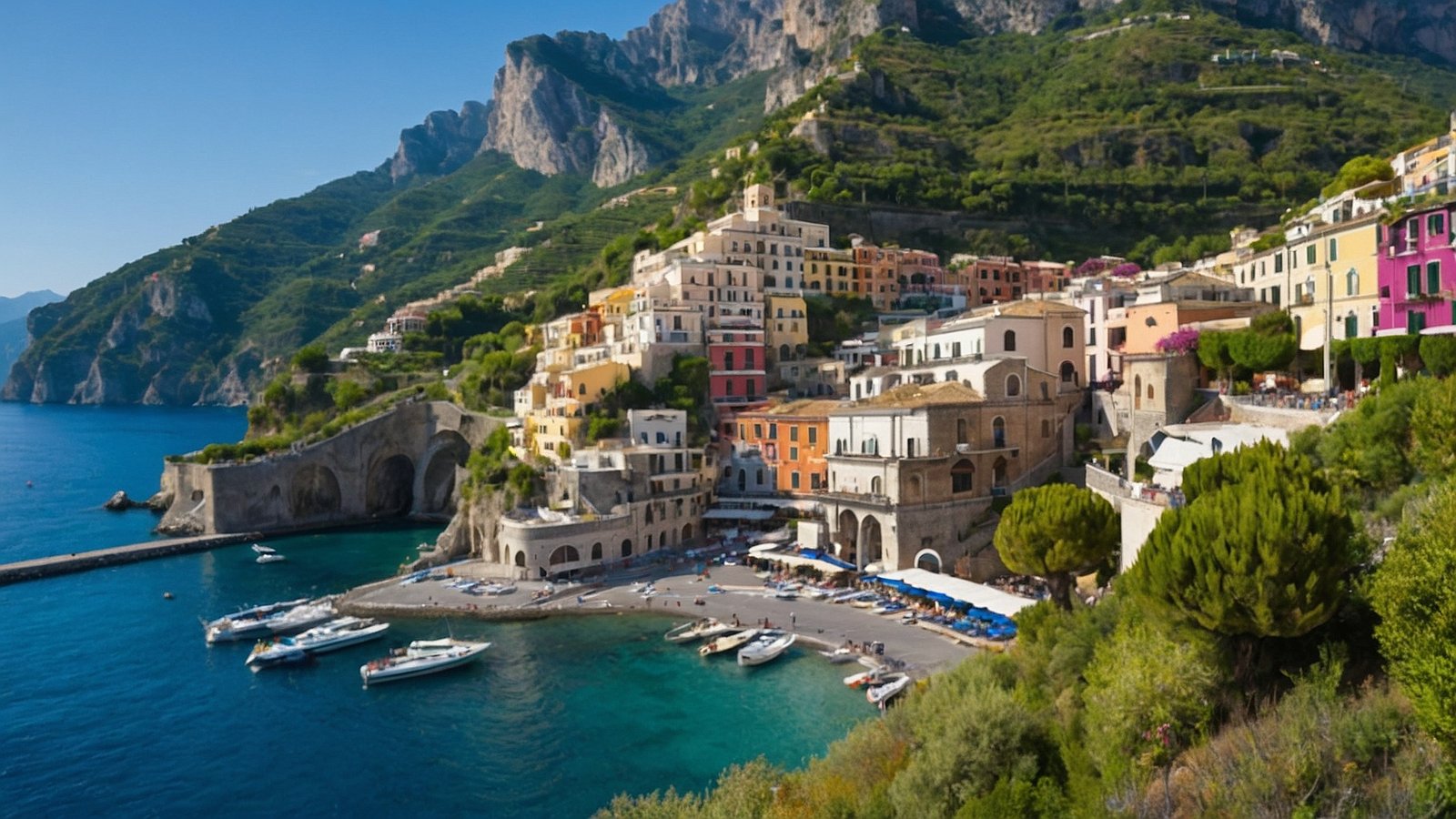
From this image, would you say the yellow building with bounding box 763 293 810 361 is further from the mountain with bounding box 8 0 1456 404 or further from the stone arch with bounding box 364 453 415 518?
the stone arch with bounding box 364 453 415 518

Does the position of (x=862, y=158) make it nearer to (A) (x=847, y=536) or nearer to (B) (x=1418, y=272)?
(A) (x=847, y=536)

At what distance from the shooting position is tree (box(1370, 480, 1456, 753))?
1088cm

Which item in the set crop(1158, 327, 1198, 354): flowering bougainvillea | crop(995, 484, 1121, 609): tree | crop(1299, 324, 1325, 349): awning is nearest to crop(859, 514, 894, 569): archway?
crop(995, 484, 1121, 609): tree

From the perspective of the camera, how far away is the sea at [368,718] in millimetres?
24250

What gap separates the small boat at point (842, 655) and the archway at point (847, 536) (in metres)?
9.32

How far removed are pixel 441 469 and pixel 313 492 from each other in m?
8.63

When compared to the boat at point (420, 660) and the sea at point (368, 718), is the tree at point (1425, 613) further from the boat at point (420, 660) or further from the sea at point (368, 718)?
the boat at point (420, 660)

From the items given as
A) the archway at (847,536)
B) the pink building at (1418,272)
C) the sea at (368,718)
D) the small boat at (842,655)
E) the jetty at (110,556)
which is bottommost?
the sea at (368,718)

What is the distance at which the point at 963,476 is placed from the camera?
38.5 metres

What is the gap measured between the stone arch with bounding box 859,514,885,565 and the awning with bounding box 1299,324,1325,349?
56.3 feet

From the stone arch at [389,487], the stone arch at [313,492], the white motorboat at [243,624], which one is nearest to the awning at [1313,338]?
the white motorboat at [243,624]

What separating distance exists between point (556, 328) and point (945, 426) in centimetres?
3456

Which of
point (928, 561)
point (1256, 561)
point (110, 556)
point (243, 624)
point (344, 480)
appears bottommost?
point (243, 624)

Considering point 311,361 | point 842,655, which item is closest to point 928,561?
point 842,655
